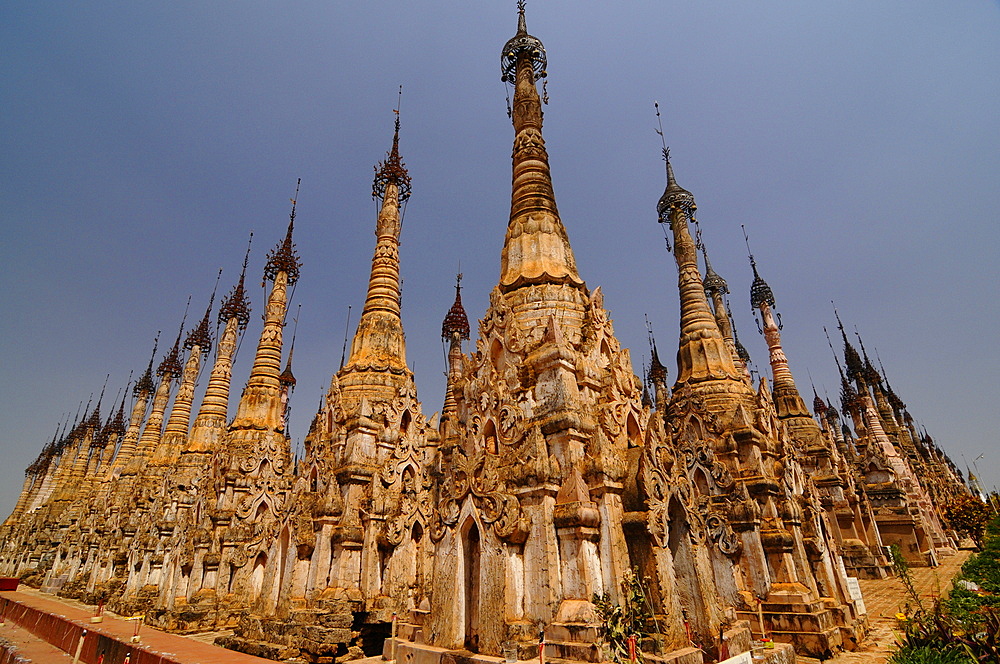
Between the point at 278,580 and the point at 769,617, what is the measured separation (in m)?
14.1

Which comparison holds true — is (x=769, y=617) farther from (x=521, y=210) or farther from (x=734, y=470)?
(x=521, y=210)

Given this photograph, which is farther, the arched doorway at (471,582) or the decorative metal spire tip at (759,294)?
the decorative metal spire tip at (759,294)

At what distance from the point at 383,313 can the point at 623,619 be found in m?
15.2

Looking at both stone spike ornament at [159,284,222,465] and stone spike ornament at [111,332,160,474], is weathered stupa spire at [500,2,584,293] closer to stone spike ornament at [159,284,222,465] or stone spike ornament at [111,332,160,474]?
stone spike ornament at [159,284,222,465]

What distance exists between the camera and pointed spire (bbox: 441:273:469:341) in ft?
105

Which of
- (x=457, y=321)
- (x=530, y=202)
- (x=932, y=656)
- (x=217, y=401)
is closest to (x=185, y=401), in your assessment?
(x=217, y=401)

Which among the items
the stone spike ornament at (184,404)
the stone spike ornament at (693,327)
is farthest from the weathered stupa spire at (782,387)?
the stone spike ornament at (184,404)

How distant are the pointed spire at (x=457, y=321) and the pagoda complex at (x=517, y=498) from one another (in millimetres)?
1713

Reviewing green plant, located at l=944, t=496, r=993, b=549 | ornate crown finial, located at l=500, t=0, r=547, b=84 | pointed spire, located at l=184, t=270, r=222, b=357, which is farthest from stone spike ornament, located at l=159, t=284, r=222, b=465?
green plant, located at l=944, t=496, r=993, b=549

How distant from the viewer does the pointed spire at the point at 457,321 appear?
105 ft

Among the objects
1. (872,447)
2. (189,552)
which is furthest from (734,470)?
(872,447)

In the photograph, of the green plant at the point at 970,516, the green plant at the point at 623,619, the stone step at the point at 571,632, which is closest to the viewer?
the green plant at the point at 623,619

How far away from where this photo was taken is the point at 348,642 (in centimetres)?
1415

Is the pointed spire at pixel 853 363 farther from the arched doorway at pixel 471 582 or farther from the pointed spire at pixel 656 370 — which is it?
the arched doorway at pixel 471 582
